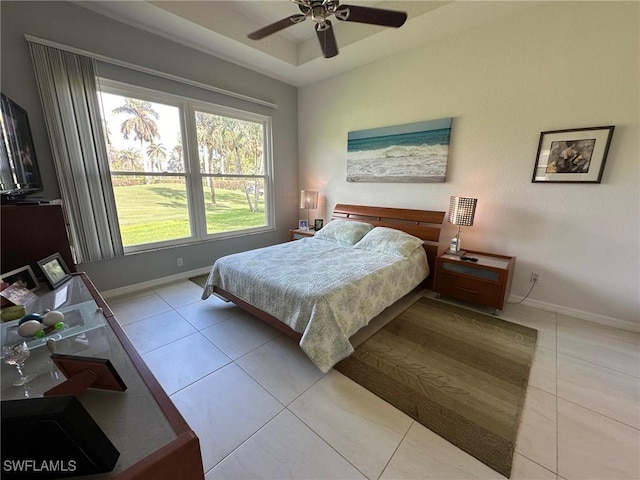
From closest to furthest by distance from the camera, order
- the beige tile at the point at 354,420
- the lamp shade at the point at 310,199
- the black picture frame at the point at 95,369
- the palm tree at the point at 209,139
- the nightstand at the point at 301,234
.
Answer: the black picture frame at the point at 95,369
the beige tile at the point at 354,420
the palm tree at the point at 209,139
the nightstand at the point at 301,234
the lamp shade at the point at 310,199

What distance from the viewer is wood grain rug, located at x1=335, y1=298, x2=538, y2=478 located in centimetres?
143

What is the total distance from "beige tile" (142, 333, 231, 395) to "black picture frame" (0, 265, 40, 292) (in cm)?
84

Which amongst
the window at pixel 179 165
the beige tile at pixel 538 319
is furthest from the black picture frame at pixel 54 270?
the beige tile at pixel 538 319

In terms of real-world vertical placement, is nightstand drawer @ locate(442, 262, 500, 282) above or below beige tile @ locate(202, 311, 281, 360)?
above

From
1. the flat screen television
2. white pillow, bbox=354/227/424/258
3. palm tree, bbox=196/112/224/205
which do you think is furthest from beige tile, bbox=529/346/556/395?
palm tree, bbox=196/112/224/205

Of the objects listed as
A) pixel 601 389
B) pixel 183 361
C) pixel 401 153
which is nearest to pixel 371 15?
pixel 401 153

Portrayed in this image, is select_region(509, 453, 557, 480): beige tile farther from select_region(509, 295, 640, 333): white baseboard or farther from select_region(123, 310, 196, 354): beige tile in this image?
select_region(123, 310, 196, 354): beige tile

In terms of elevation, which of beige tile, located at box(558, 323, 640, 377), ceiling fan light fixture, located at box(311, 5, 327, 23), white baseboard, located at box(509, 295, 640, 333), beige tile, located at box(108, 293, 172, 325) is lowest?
beige tile, located at box(108, 293, 172, 325)

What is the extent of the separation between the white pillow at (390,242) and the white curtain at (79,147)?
2822 mm

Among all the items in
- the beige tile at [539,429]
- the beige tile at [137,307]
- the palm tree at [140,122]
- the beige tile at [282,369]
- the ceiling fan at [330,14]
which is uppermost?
the ceiling fan at [330,14]

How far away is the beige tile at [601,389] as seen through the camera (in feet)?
5.09

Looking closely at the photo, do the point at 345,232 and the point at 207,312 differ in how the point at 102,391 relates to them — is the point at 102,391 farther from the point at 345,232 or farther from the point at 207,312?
the point at 345,232

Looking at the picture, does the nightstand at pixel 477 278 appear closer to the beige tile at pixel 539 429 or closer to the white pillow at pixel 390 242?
the white pillow at pixel 390 242

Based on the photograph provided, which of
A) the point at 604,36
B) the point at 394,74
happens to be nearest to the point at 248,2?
the point at 394,74
